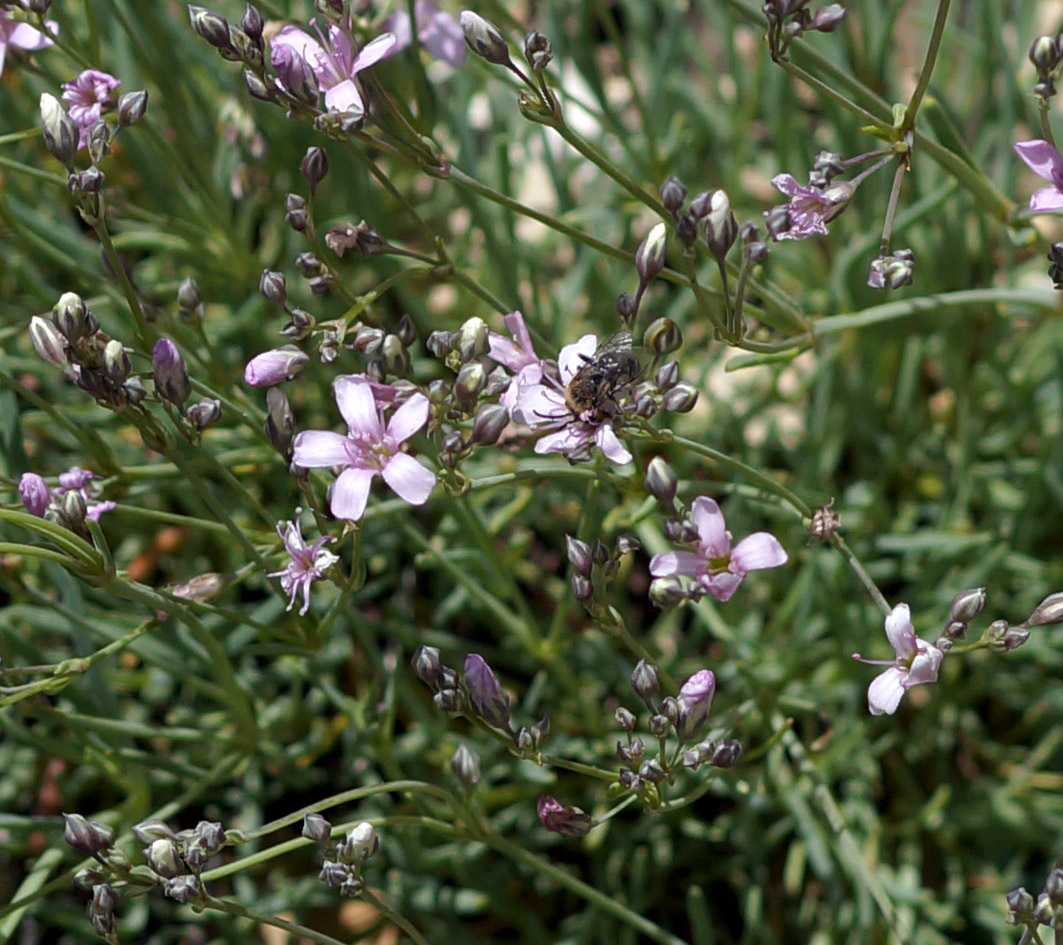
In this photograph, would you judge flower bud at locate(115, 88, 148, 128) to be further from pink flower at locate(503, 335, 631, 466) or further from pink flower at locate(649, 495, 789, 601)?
pink flower at locate(649, 495, 789, 601)

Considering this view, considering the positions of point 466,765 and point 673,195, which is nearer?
point 673,195

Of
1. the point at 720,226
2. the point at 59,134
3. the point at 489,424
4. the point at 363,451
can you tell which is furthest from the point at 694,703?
the point at 59,134

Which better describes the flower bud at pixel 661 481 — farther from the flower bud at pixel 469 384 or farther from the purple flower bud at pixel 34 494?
the purple flower bud at pixel 34 494

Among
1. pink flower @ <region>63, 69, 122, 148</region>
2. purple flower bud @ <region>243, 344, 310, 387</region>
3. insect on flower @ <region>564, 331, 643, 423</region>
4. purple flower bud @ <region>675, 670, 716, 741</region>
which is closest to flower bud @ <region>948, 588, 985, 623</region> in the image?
purple flower bud @ <region>675, 670, 716, 741</region>

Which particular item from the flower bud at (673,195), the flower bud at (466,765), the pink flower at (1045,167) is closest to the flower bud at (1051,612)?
the pink flower at (1045,167)

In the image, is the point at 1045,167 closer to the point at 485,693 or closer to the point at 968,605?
the point at 968,605

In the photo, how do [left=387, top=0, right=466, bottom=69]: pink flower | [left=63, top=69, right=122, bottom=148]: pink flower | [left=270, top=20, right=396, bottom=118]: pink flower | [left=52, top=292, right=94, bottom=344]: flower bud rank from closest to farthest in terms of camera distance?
[left=52, top=292, right=94, bottom=344]: flower bud < [left=270, top=20, right=396, bottom=118]: pink flower < [left=63, top=69, right=122, bottom=148]: pink flower < [left=387, top=0, right=466, bottom=69]: pink flower

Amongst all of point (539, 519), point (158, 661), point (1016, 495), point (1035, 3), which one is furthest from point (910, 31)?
point (158, 661)

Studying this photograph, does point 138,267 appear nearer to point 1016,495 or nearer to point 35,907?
point 35,907
